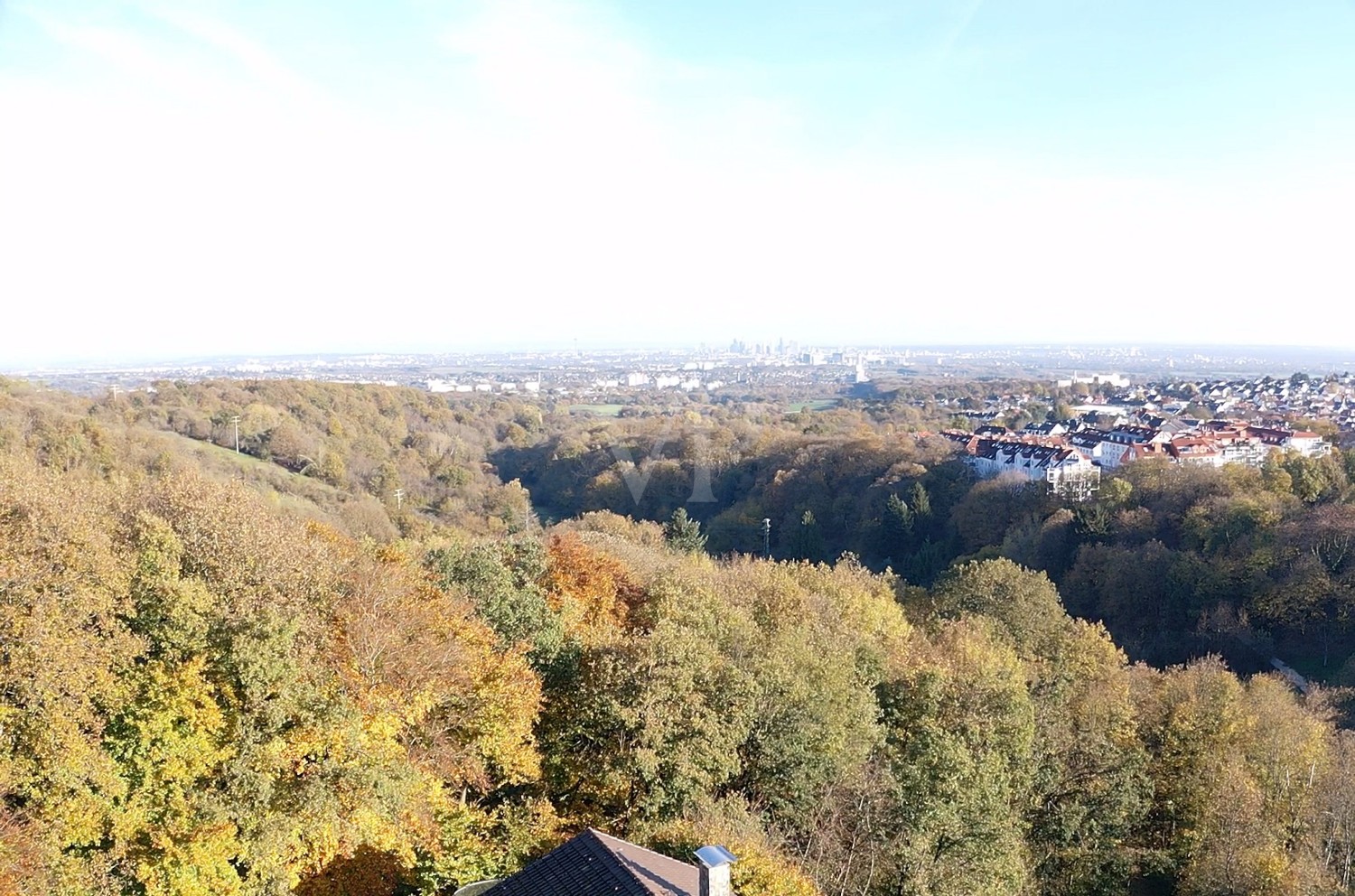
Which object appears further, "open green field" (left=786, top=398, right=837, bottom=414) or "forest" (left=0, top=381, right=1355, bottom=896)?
"open green field" (left=786, top=398, right=837, bottom=414)

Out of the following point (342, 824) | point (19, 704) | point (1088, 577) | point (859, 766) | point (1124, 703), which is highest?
point (19, 704)

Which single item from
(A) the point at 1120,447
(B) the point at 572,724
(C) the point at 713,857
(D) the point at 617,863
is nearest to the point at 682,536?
(B) the point at 572,724

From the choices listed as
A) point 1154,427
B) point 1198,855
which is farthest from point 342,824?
point 1154,427

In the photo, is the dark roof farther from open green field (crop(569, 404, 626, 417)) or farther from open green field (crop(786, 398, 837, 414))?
open green field (crop(786, 398, 837, 414))

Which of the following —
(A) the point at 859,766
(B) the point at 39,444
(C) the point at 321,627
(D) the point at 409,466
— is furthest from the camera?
(D) the point at 409,466

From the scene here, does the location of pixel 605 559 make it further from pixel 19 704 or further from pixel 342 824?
pixel 19 704

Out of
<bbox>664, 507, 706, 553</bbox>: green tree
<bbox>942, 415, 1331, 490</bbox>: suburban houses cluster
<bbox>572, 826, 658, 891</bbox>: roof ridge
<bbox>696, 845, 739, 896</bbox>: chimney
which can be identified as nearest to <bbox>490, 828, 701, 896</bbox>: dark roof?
<bbox>572, 826, 658, 891</bbox>: roof ridge
